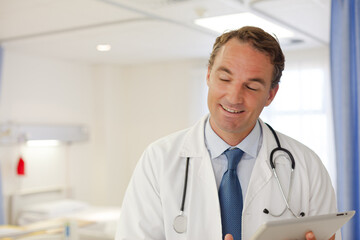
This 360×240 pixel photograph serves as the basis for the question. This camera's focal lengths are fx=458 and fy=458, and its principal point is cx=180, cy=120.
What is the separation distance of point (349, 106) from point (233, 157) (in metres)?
1.10

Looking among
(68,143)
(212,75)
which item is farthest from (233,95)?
(68,143)

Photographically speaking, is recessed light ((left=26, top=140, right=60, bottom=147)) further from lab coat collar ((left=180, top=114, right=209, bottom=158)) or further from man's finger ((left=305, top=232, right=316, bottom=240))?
man's finger ((left=305, top=232, right=316, bottom=240))

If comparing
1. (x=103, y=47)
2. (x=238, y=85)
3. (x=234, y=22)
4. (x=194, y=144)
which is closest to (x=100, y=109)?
(x=103, y=47)

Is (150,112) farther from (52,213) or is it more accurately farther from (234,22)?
(234,22)

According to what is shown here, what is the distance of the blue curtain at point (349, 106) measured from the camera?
2.42 metres

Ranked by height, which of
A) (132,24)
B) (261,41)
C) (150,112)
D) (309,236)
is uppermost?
(132,24)

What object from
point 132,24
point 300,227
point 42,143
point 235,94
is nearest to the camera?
point 300,227

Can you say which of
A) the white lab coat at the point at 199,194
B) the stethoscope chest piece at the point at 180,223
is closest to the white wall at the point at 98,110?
the white lab coat at the point at 199,194

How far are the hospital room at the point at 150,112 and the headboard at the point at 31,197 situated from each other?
0.04 ft

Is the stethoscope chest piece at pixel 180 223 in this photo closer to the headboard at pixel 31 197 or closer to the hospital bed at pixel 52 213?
the hospital bed at pixel 52 213

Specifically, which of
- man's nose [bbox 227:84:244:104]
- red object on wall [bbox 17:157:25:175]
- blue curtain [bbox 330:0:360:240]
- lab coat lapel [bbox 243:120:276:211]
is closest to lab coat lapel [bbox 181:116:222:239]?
lab coat lapel [bbox 243:120:276:211]

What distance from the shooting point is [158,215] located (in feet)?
5.26

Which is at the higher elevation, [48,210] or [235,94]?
[235,94]

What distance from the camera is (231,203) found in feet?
5.18
